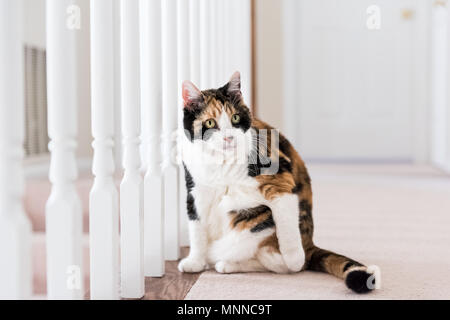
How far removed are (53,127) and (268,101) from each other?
11.4 feet

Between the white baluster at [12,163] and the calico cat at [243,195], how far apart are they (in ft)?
1.38

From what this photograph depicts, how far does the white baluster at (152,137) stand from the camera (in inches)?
43.1

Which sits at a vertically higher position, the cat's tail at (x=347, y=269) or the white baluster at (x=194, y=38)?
the white baluster at (x=194, y=38)

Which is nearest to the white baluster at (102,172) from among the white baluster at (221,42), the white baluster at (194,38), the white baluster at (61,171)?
the white baluster at (61,171)

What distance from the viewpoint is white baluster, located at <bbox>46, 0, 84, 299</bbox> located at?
72 cm

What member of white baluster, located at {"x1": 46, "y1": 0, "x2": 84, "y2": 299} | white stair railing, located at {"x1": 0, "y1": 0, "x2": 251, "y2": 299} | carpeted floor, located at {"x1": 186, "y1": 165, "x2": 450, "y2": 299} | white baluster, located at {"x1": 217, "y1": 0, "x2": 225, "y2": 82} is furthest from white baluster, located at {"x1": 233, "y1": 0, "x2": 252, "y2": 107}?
white baluster, located at {"x1": 46, "y1": 0, "x2": 84, "y2": 299}

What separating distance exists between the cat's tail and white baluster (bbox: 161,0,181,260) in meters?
0.35

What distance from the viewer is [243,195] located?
1029 millimetres

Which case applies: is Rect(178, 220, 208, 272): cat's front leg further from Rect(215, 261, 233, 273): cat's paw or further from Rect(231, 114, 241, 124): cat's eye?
Rect(231, 114, 241, 124): cat's eye

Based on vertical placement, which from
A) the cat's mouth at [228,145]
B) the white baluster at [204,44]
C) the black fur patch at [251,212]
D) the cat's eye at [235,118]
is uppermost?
the white baluster at [204,44]

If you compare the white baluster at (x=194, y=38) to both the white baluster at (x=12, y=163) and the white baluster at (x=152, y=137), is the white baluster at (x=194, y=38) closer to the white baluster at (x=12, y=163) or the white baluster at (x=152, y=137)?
the white baluster at (x=152, y=137)

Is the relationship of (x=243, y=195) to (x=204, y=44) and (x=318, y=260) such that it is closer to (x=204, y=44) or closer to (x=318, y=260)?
(x=318, y=260)
